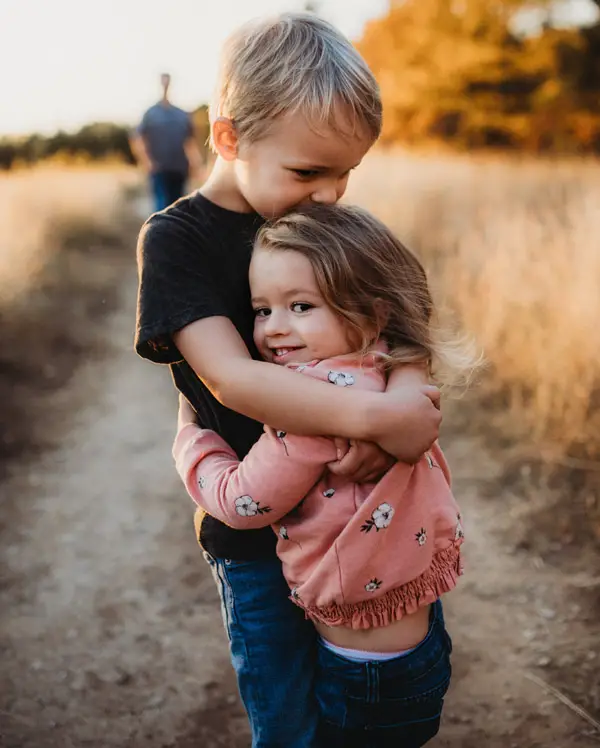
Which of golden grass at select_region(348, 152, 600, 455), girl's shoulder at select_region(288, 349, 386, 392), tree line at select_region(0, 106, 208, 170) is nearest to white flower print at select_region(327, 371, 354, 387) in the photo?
girl's shoulder at select_region(288, 349, 386, 392)

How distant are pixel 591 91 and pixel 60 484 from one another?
16636mm

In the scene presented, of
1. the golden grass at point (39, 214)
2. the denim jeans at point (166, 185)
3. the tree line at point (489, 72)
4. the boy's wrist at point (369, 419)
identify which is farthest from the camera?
the tree line at point (489, 72)

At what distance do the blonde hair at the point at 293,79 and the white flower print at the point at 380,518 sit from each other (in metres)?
0.65

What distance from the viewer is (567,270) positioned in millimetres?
4523

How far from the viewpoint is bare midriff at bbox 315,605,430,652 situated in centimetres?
132

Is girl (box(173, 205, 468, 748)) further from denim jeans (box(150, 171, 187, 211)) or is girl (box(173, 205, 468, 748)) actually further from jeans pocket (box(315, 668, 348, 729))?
denim jeans (box(150, 171, 187, 211))

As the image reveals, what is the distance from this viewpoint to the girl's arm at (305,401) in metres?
1.22

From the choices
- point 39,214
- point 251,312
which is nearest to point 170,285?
point 251,312

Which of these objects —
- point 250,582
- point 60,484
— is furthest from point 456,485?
point 250,582

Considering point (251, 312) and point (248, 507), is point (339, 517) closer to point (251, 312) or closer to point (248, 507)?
point (248, 507)

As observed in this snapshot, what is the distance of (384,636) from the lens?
4.33 ft

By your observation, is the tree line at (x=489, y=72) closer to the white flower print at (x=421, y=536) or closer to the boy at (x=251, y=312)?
the boy at (x=251, y=312)

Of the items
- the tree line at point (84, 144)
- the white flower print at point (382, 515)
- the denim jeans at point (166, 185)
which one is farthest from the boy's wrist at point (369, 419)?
the tree line at point (84, 144)

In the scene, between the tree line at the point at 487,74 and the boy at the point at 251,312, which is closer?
the boy at the point at 251,312
